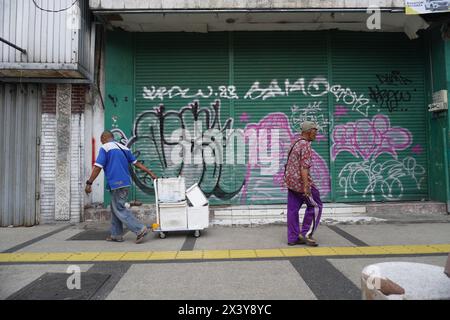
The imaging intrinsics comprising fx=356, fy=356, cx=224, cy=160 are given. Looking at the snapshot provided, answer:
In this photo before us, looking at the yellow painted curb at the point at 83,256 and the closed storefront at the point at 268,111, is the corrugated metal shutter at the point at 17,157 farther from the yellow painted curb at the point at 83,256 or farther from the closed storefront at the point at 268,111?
the yellow painted curb at the point at 83,256

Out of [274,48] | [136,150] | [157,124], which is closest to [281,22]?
[274,48]

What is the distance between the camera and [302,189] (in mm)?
5504

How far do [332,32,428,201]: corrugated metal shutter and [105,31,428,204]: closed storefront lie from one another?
0.03 meters

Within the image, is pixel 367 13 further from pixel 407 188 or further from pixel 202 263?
pixel 202 263

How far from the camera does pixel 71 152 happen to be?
8070mm

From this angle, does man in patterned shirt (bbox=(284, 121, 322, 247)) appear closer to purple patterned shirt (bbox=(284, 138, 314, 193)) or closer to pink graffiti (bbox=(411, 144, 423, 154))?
purple patterned shirt (bbox=(284, 138, 314, 193))

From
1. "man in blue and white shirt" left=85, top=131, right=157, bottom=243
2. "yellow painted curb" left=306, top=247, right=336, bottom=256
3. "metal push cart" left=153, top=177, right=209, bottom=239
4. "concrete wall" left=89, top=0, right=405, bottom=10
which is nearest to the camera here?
"yellow painted curb" left=306, top=247, right=336, bottom=256

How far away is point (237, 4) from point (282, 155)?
3.66 meters

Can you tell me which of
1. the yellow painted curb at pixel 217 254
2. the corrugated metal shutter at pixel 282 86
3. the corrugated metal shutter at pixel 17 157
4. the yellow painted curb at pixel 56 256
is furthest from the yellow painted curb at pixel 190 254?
the corrugated metal shutter at pixel 17 157

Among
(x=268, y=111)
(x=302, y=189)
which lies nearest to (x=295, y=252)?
(x=302, y=189)

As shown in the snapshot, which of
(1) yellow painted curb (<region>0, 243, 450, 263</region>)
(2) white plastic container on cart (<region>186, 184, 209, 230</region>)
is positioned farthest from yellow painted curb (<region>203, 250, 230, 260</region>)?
(2) white plastic container on cart (<region>186, 184, 209, 230</region>)

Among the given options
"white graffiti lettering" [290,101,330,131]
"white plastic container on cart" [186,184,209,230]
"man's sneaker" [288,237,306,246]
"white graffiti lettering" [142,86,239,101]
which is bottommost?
"man's sneaker" [288,237,306,246]

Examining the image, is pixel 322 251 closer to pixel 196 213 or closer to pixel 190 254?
pixel 190 254

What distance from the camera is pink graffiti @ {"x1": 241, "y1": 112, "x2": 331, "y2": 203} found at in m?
8.84
